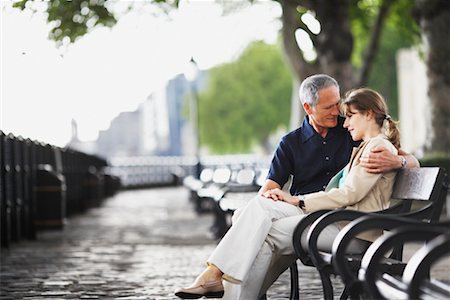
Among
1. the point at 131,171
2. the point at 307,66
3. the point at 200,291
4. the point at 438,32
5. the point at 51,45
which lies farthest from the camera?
the point at 131,171

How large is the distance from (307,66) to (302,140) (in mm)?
20046

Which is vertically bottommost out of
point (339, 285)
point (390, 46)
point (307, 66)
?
point (339, 285)

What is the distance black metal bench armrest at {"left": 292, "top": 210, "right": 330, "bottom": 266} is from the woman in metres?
0.15

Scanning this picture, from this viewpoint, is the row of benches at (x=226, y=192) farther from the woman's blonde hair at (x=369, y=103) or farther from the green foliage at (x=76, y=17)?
the green foliage at (x=76, y=17)

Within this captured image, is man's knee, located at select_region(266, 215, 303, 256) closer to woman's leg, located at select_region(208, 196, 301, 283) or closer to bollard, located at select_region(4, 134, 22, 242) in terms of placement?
woman's leg, located at select_region(208, 196, 301, 283)

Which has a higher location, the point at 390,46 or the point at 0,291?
the point at 390,46

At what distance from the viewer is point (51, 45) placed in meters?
21.7

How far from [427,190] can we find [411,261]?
192cm

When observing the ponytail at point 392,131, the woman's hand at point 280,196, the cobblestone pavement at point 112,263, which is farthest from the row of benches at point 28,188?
the ponytail at point 392,131

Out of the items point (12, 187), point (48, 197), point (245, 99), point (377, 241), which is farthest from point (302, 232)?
point (245, 99)

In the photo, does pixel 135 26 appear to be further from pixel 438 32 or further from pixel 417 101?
pixel 417 101

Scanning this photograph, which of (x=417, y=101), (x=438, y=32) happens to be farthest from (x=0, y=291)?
(x=417, y=101)

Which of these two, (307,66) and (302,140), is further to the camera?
(307,66)

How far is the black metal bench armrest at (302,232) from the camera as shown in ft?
23.1
